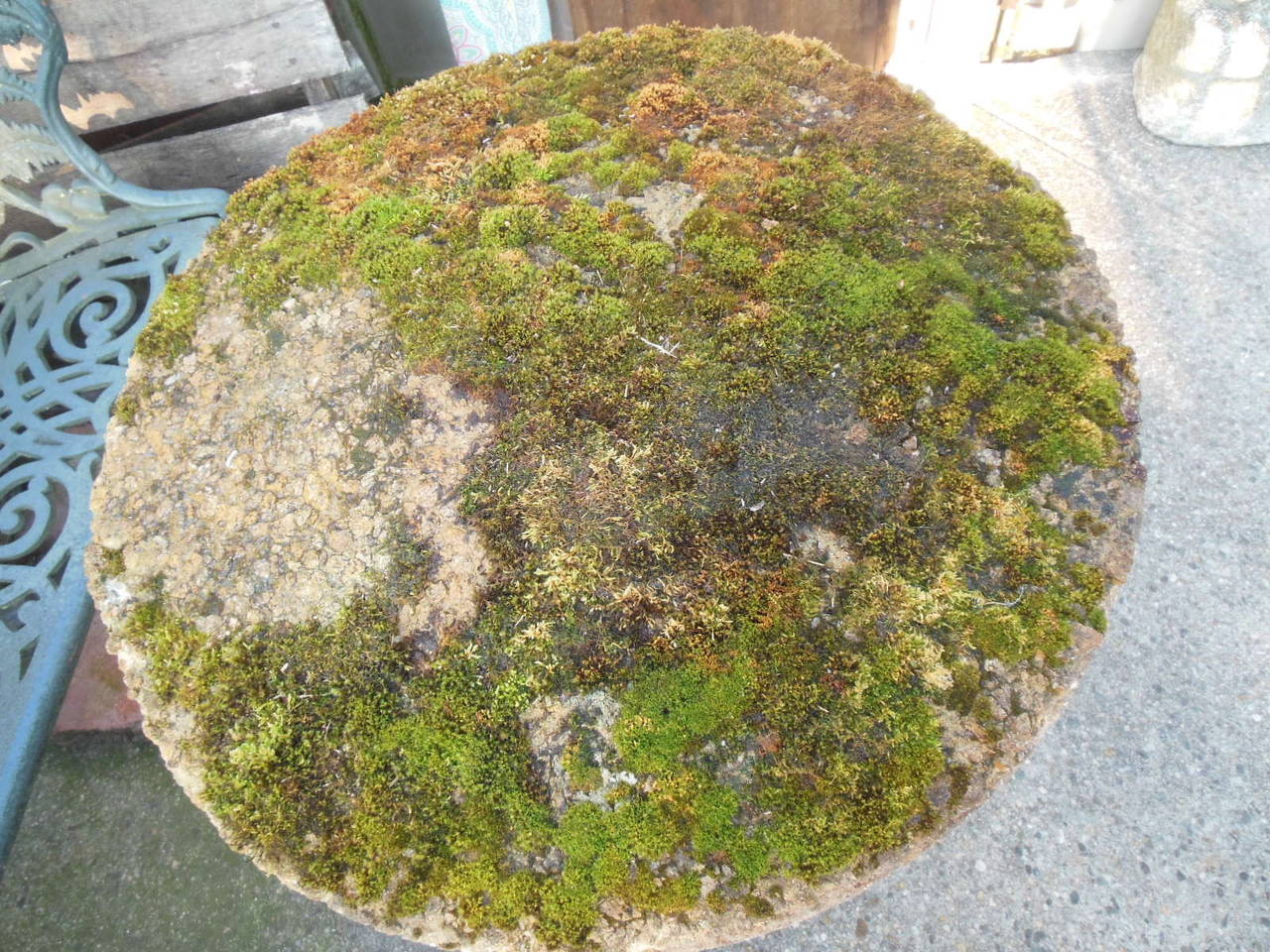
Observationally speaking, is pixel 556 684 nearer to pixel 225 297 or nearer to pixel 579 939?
pixel 579 939

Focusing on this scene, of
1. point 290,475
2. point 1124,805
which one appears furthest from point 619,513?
point 1124,805

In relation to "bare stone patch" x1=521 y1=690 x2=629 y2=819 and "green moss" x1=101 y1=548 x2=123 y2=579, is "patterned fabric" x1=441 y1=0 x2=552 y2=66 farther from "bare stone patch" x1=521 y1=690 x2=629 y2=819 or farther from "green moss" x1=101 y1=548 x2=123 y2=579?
"bare stone patch" x1=521 y1=690 x2=629 y2=819

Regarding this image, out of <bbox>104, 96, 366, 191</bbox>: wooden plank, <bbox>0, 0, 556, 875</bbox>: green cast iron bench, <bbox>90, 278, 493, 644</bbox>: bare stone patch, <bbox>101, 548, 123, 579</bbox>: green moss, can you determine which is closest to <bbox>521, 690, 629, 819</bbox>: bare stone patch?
<bbox>90, 278, 493, 644</bbox>: bare stone patch

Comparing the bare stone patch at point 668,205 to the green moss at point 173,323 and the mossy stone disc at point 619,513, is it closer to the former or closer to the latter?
the mossy stone disc at point 619,513

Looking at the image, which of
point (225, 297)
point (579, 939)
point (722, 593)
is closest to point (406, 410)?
point (225, 297)

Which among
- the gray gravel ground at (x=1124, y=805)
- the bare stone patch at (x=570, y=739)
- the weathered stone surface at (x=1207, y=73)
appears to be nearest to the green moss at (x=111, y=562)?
the bare stone patch at (x=570, y=739)

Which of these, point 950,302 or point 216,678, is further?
point 950,302

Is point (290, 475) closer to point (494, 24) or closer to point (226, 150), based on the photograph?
point (226, 150)

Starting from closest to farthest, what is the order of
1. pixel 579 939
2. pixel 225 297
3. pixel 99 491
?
pixel 579 939, pixel 99 491, pixel 225 297
